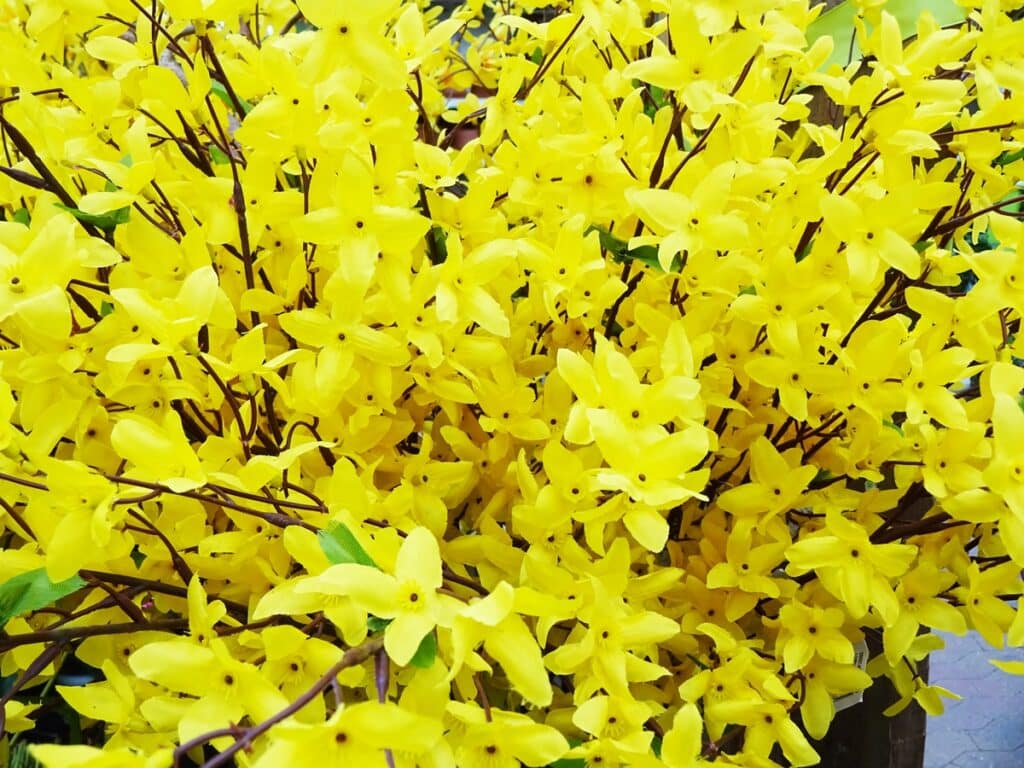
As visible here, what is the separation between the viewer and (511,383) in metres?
0.44

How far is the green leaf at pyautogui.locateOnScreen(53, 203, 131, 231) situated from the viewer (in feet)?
1.41

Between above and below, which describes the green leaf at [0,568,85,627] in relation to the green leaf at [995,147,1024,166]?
below

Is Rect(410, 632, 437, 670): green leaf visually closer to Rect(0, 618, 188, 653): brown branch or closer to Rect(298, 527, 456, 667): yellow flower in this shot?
Rect(298, 527, 456, 667): yellow flower

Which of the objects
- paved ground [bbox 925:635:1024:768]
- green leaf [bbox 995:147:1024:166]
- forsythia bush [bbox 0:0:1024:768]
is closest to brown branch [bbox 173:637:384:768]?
forsythia bush [bbox 0:0:1024:768]

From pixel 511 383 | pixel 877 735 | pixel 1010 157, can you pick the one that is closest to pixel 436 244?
pixel 511 383

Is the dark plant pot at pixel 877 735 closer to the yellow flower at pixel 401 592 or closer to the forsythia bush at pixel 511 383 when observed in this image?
the forsythia bush at pixel 511 383

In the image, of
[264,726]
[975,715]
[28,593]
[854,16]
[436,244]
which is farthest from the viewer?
[975,715]

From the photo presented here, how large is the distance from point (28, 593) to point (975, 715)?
1385 mm

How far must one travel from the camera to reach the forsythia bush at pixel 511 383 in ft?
1.16

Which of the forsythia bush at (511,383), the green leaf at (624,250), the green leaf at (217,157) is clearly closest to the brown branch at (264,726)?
the forsythia bush at (511,383)

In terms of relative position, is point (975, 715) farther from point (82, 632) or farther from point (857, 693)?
point (82, 632)

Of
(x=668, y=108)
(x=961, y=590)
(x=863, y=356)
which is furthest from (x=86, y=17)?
(x=961, y=590)

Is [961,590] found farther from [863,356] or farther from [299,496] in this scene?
[299,496]

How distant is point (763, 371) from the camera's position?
424 millimetres
